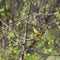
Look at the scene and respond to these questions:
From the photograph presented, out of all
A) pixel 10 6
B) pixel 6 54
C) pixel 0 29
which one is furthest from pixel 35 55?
pixel 10 6

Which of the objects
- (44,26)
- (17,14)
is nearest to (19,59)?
(44,26)

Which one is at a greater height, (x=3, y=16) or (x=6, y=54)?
(x=3, y=16)

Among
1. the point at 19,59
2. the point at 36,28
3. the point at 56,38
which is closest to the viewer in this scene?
the point at 19,59

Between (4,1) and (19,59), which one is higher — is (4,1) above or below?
above

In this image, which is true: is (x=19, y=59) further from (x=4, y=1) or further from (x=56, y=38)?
(x=4, y=1)

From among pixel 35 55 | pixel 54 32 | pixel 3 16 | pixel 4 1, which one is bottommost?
pixel 35 55

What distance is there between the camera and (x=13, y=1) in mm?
4301

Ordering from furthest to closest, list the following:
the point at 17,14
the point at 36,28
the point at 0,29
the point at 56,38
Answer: the point at 17,14 < the point at 56,38 < the point at 36,28 < the point at 0,29

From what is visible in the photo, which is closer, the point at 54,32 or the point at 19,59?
the point at 19,59

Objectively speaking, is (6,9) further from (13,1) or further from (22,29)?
(22,29)

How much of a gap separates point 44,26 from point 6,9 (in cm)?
93

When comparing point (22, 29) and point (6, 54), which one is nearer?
point (6, 54)

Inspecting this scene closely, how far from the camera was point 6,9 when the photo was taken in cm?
412

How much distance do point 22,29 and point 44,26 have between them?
48cm
